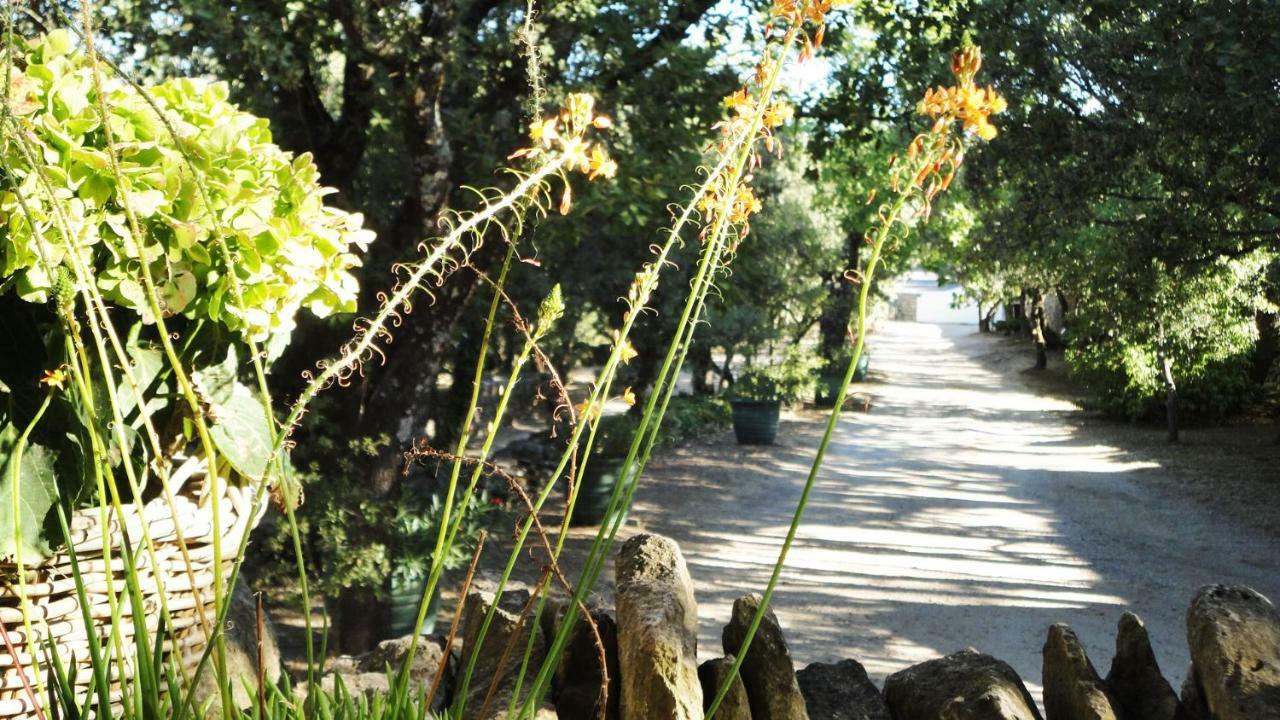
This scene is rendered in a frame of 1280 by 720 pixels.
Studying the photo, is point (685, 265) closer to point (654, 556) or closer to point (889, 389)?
point (654, 556)

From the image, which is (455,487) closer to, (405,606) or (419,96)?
(419,96)

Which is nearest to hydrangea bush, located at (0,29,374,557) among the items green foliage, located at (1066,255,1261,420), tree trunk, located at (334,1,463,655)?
tree trunk, located at (334,1,463,655)

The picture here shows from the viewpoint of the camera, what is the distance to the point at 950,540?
933 centimetres

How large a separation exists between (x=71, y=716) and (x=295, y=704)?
251 millimetres

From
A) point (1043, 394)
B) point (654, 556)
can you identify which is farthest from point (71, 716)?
point (1043, 394)

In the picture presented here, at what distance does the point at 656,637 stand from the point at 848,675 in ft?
2.07

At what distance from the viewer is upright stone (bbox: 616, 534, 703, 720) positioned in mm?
1890

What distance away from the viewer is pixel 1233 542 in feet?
30.5

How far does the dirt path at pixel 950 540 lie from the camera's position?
691 cm

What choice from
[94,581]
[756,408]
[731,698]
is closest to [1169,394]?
[756,408]

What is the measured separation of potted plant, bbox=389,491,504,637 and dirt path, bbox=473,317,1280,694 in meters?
1.49

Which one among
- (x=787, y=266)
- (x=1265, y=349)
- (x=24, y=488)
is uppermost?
(x=787, y=266)

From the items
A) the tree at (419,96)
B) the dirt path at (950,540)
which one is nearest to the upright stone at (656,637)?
the tree at (419,96)

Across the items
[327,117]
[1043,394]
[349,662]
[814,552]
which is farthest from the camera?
[1043,394]
